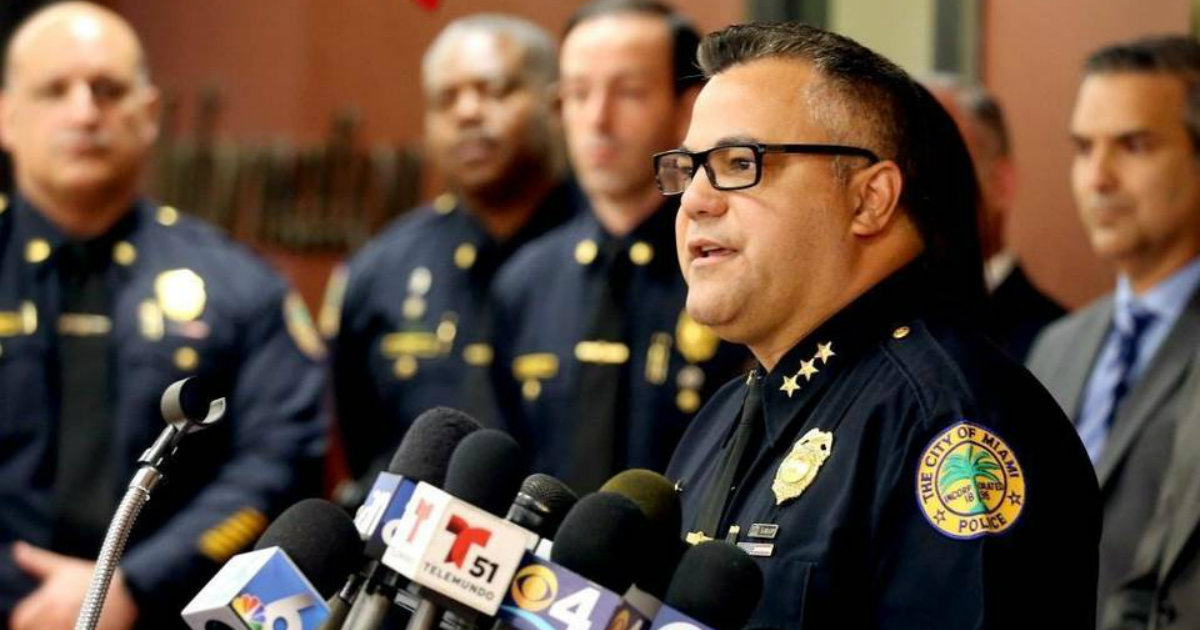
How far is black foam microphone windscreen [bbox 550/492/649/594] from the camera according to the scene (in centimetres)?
183

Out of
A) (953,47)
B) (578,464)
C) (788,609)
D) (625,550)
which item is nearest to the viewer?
(625,550)

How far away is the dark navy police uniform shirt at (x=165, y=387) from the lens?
4.17m

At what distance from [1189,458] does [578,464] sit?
1209 mm

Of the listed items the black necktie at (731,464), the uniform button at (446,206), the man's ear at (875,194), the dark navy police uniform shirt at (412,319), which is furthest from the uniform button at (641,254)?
the man's ear at (875,194)

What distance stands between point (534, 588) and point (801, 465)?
55 centimetres

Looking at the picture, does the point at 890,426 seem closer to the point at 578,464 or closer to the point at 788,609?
the point at 788,609

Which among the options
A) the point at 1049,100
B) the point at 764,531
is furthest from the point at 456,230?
the point at 764,531

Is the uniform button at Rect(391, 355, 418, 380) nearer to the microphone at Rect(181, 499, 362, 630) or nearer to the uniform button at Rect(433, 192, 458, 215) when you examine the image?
the uniform button at Rect(433, 192, 458, 215)

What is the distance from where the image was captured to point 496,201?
15.9 feet

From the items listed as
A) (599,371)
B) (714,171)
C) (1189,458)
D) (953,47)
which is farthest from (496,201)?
(714,171)

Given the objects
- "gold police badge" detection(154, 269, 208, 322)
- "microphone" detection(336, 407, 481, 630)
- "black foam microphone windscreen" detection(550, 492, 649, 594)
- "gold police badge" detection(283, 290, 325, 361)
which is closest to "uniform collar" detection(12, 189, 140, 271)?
"gold police badge" detection(154, 269, 208, 322)

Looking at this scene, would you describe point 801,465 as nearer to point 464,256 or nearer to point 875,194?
point 875,194

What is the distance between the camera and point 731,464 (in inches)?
96.4

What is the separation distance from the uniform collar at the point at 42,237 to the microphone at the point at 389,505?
7.97 feet
